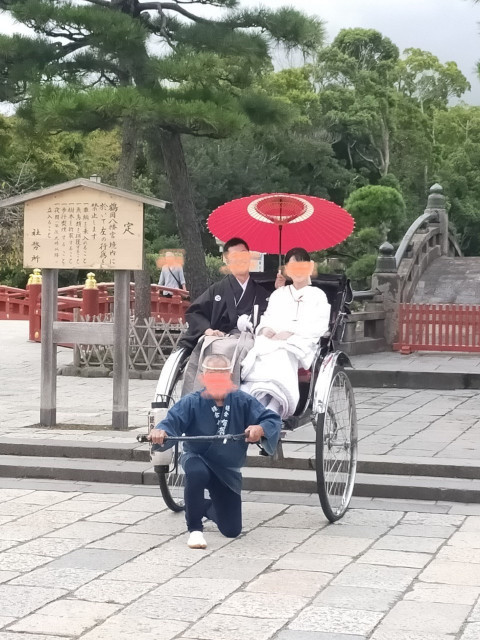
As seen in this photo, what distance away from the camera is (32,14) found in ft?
47.1

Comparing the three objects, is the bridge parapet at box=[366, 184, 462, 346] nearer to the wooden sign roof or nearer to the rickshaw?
the wooden sign roof

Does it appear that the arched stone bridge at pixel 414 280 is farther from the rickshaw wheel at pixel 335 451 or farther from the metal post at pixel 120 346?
the rickshaw wheel at pixel 335 451

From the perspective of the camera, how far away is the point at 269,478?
24.6 feet

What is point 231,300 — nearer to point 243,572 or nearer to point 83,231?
point 243,572

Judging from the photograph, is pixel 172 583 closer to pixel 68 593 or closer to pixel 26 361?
pixel 68 593

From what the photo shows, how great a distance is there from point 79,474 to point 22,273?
1096 inches

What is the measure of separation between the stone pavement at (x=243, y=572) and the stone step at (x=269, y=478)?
0.15 meters

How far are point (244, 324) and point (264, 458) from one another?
1.23 meters

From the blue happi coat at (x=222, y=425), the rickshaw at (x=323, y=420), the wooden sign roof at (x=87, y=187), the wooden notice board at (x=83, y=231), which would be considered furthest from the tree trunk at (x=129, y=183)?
Answer: the blue happi coat at (x=222, y=425)

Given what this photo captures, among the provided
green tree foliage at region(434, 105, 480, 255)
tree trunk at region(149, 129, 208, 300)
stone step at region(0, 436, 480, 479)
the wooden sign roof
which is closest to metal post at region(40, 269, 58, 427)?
the wooden sign roof

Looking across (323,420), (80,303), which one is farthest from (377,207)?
(323,420)

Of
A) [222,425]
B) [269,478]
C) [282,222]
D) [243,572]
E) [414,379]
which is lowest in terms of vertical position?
[243,572]

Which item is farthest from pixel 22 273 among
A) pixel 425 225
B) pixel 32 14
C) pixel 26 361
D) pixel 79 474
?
pixel 79 474

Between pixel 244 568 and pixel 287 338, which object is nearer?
pixel 244 568
